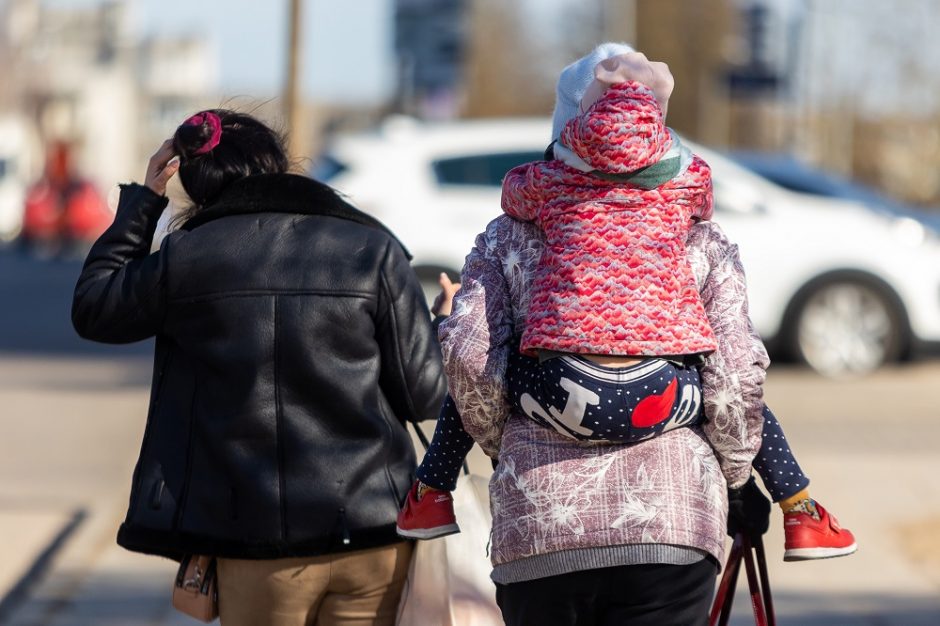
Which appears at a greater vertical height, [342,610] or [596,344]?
[596,344]

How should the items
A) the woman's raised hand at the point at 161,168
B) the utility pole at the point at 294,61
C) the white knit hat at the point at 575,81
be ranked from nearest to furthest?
the white knit hat at the point at 575,81 → the woman's raised hand at the point at 161,168 → the utility pole at the point at 294,61

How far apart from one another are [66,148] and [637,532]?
135 ft

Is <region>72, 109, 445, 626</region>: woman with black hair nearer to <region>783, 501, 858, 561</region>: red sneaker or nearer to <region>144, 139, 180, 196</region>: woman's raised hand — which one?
<region>144, 139, 180, 196</region>: woman's raised hand

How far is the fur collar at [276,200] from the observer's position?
3.10m

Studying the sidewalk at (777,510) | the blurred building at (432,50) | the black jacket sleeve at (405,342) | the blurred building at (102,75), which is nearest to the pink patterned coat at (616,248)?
the black jacket sleeve at (405,342)

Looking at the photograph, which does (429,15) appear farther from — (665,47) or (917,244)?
(665,47)

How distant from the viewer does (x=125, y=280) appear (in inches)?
122

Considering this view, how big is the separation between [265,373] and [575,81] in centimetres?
83

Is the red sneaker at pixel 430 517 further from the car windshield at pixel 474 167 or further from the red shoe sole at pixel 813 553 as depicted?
the car windshield at pixel 474 167

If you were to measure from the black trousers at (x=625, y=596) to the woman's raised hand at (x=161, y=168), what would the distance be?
114cm

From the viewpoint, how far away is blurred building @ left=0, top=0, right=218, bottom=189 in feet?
284

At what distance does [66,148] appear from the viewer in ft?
137

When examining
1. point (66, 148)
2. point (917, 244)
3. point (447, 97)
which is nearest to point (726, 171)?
point (917, 244)

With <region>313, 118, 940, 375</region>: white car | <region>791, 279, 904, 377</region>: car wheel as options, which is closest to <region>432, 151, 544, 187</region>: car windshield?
<region>313, 118, 940, 375</region>: white car
